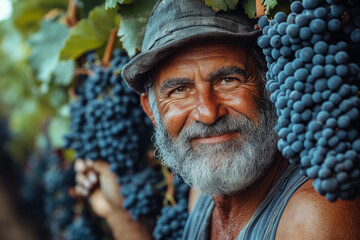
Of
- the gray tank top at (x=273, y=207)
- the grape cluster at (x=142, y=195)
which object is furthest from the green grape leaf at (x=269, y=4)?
the grape cluster at (x=142, y=195)

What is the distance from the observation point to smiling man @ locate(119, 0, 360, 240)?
5.48 ft

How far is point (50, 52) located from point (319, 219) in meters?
2.15

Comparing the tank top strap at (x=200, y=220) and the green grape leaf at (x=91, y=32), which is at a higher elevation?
the green grape leaf at (x=91, y=32)

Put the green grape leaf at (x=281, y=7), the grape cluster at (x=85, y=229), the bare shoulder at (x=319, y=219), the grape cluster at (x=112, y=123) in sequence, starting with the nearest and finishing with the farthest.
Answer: the bare shoulder at (x=319, y=219) → the green grape leaf at (x=281, y=7) → the grape cluster at (x=112, y=123) → the grape cluster at (x=85, y=229)

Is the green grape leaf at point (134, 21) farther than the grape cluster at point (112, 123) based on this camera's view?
No

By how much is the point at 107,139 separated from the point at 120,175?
268 millimetres

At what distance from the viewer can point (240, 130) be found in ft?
5.64

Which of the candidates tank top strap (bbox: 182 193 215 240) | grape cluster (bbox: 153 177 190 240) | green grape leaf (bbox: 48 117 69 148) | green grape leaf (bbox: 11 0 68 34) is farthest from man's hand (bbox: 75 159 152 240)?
green grape leaf (bbox: 11 0 68 34)

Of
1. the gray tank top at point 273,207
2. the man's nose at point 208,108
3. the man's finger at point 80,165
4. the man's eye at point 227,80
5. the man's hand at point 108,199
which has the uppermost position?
the man's eye at point 227,80

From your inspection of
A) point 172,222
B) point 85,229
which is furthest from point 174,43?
point 85,229

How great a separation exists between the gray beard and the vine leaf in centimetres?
139

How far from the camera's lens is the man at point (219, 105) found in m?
1.67

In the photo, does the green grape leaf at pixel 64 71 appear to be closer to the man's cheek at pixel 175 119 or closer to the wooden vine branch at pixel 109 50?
the wooden vine branch at pixel 109 50

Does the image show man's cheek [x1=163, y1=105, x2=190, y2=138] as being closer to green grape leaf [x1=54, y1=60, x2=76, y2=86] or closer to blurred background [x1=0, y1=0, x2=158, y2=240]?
blurred background [x1=0, y1=0, x2=158, y2=240]
